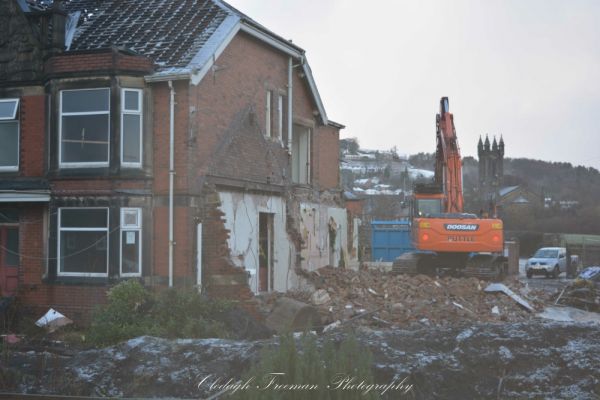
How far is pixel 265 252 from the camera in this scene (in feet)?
65.3

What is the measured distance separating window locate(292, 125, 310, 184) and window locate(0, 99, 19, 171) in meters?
8.99

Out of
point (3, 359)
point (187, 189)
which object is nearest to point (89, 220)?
point (187, 189)

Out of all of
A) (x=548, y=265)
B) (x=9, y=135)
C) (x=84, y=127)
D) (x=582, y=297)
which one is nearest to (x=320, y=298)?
(x=84, y=127)

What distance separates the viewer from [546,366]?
30.1 feet

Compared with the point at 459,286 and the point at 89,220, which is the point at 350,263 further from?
the point at 89,220

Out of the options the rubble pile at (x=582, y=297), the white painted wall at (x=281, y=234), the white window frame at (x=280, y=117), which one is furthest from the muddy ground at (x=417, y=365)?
the rubble pile at (x=582, y=297)

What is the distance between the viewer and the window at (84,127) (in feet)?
55.2

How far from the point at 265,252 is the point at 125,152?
16.6ft

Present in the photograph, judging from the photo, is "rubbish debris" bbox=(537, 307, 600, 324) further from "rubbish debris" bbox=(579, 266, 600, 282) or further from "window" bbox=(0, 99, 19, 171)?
"window" bbox=(0, 99, 19, 171)

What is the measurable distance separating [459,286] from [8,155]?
497 inches

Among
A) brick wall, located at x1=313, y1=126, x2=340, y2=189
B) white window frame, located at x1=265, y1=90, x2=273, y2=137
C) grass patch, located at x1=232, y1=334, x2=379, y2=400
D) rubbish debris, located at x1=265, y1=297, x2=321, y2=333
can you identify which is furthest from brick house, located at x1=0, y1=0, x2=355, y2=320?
grass patch, located at x1=232, y1=334, x2=379, y2=400

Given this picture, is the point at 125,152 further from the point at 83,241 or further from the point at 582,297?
the point at 582,297

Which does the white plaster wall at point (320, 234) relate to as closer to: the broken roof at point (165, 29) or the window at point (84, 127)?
the broken roof at point (165, 29)

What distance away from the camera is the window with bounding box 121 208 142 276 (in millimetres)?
16516
